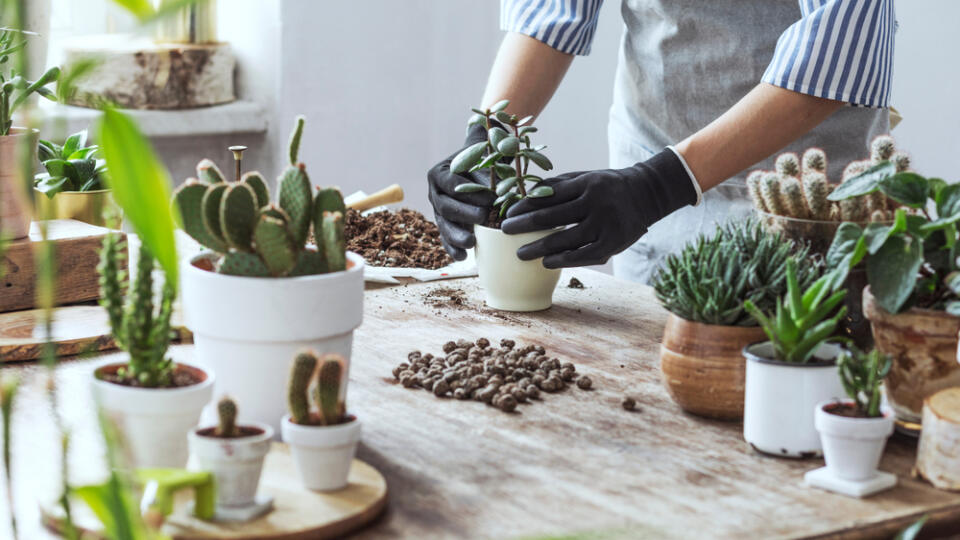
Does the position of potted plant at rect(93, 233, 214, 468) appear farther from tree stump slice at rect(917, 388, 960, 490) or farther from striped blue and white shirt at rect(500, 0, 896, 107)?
striped blue and white shirt at rect(500, 0, 896, 107)

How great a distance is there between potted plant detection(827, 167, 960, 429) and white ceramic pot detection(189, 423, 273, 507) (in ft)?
1.77

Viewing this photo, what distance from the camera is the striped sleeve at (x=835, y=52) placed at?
5.55 ft

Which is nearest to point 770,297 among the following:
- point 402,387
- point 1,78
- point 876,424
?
point 876,424

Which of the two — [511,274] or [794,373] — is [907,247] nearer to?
[794,373]

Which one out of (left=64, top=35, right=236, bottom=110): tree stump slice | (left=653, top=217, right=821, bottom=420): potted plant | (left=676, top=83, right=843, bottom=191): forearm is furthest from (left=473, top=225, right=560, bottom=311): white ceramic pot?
(left=64, top=35, right=236, bottom=110): tree stump slice

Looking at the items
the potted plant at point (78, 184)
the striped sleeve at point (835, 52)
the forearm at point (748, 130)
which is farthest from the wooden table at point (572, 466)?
the striped sleeve at point (835, 52)

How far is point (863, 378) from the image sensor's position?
3.06 feet

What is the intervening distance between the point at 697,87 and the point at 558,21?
0.29 m

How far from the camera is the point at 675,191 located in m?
1.75

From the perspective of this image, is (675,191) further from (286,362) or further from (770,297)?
(286,362)

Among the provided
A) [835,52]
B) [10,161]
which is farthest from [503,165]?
[10,161]

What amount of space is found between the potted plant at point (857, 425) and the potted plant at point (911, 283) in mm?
90

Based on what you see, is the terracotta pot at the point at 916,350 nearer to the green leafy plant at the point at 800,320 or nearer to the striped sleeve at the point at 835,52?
the green leafy plant at the point at 800,320

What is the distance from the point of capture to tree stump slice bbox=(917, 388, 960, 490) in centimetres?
91
